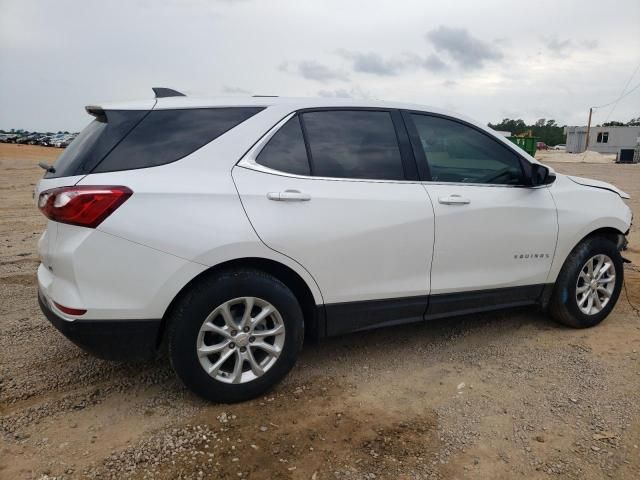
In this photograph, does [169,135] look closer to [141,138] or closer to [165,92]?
[141,138]

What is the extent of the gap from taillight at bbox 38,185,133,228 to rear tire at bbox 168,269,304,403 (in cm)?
59

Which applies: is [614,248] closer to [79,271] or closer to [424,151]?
[424,151]

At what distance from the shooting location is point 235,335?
2842 millimetres

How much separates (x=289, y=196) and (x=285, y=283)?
0.55 metres

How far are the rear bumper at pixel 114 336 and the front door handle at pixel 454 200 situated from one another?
6.28 ft

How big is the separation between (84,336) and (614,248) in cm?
398

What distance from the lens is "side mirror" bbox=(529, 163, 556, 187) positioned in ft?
12.2

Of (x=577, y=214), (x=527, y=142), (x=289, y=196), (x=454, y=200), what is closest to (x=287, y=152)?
(x=289, y=196)

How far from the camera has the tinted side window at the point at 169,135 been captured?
2.70m

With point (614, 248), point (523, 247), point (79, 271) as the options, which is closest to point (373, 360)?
point (523, 247)

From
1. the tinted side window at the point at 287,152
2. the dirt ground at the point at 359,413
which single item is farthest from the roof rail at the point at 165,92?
the dirt ground at the point at 359,413

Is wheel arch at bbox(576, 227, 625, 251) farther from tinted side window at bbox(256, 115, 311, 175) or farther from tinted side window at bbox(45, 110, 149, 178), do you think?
tinted side window at bbox(45, 110, 149, 178)

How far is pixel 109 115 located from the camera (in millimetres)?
2811

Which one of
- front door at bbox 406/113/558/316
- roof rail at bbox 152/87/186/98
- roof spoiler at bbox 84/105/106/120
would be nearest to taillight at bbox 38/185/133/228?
roof spoiler at bbox 84/105/106/120
